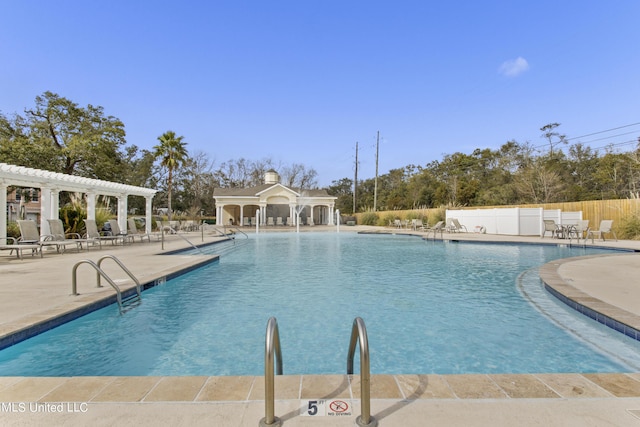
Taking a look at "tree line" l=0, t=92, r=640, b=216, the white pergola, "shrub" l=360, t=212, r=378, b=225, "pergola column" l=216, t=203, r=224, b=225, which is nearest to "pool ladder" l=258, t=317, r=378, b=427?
the white pergola

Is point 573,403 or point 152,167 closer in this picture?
point 573,403

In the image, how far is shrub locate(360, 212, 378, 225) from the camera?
3493 cm

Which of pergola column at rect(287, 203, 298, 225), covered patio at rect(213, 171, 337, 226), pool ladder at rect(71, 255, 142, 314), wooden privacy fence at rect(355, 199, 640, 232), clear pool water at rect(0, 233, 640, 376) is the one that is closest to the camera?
clear pool water at rect(0, 233, 640, 376)

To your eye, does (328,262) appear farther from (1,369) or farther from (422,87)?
(422,87)

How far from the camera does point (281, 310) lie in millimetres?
5320

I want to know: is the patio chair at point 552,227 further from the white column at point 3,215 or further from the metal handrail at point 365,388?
the white column at point 3,215

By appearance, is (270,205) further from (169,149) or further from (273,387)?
(273,387)

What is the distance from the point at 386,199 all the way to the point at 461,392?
45.8 meters

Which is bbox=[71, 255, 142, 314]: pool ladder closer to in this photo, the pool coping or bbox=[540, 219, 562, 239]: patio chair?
the pool coping

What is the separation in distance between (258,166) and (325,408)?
52.7 m

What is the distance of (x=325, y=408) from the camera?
84.8 inches

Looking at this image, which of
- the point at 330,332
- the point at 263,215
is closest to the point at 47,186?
the point at 330,332

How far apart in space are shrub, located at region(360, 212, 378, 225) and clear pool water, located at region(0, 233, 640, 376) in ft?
89.6

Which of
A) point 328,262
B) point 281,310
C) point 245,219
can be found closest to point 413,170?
point 245,219
